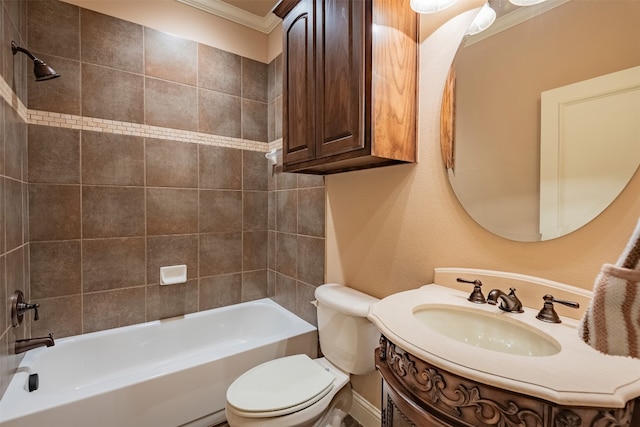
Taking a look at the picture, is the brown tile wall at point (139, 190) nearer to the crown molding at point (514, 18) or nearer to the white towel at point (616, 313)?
the crown molding at point (514, 18)

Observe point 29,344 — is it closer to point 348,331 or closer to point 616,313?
point 348,331

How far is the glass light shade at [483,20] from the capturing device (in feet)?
3.43

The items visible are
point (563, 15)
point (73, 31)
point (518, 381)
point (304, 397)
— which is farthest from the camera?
point (73, 31)

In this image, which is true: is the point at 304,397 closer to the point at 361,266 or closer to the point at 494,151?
the point at 361,266

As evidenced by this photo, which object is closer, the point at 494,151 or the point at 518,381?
the point at 518,381

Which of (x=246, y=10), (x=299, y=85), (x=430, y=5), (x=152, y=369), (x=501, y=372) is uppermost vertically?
(x=246, y=10)

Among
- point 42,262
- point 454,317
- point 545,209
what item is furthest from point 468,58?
point 42,262

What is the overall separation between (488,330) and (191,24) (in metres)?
2.65

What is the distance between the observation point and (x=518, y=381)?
53cm

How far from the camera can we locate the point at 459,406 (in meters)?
0.61

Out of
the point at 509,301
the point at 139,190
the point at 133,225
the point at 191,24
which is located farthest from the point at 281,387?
the point at 191,24

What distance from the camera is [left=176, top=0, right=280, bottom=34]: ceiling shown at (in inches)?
84.0

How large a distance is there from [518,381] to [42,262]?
7.70 ft

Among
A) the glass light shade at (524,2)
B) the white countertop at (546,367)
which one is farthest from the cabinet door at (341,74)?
the white countertop at (546,367)
